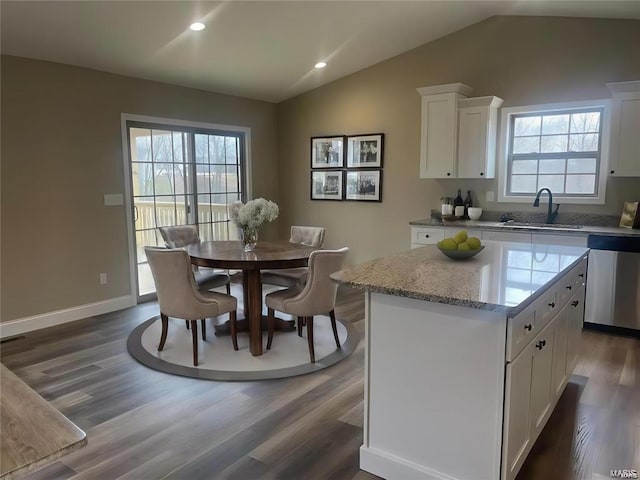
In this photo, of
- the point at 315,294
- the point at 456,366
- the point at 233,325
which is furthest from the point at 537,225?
the point at 456,366

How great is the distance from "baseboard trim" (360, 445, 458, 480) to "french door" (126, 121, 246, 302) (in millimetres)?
3710

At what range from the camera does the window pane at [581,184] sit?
4.66 m

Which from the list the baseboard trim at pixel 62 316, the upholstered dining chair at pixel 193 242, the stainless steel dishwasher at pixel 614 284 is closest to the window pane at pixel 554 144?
the stainless steel dishwasher at pixel 614 284

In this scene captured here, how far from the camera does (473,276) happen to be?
220 cm

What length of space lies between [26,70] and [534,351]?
4512 mm

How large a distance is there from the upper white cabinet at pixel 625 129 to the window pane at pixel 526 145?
84 cm

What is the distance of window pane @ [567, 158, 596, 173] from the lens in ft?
15.3

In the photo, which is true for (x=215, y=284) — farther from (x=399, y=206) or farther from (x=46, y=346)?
(x=399, y=206)

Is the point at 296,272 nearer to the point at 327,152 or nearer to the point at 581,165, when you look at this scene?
the point at 327,152

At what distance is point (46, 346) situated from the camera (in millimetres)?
3818

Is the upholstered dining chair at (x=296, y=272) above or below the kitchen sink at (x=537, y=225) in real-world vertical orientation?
below

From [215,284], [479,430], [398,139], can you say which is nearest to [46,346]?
[215,284]

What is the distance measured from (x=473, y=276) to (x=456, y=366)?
0.49 meters

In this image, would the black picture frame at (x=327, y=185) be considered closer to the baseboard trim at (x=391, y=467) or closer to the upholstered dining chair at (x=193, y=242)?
the upholstered dining chair at (x=193, y=242)
